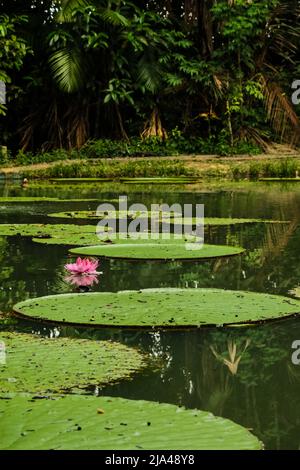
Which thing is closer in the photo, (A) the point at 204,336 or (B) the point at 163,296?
(A) the point at 204,336

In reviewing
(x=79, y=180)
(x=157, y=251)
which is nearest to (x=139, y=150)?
(x=79, y=180)

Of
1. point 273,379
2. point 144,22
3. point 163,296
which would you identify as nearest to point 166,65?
point 144,22

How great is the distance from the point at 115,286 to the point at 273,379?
1.30 meters

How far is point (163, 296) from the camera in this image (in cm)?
274

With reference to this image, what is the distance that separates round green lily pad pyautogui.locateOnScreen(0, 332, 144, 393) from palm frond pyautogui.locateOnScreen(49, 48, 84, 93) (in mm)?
9814

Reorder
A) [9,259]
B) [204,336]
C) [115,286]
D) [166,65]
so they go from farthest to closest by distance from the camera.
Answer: [166,65] < [9,259] < [115,286] < [204,336]

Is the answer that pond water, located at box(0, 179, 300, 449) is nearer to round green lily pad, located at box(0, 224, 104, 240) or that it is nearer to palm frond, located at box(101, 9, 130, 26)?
round green lily pad, located at box(0, 224, 104, 240)

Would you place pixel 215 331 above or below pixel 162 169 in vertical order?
below

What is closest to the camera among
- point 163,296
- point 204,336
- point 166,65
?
point 204,336

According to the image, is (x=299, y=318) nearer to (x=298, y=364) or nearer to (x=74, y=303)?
(x=298, y=364)

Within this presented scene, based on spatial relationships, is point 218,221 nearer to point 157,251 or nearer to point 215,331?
point 157,251

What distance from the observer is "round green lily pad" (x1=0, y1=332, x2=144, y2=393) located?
5.91 ft

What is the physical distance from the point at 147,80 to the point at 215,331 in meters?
10.1

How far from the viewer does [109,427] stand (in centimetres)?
144
